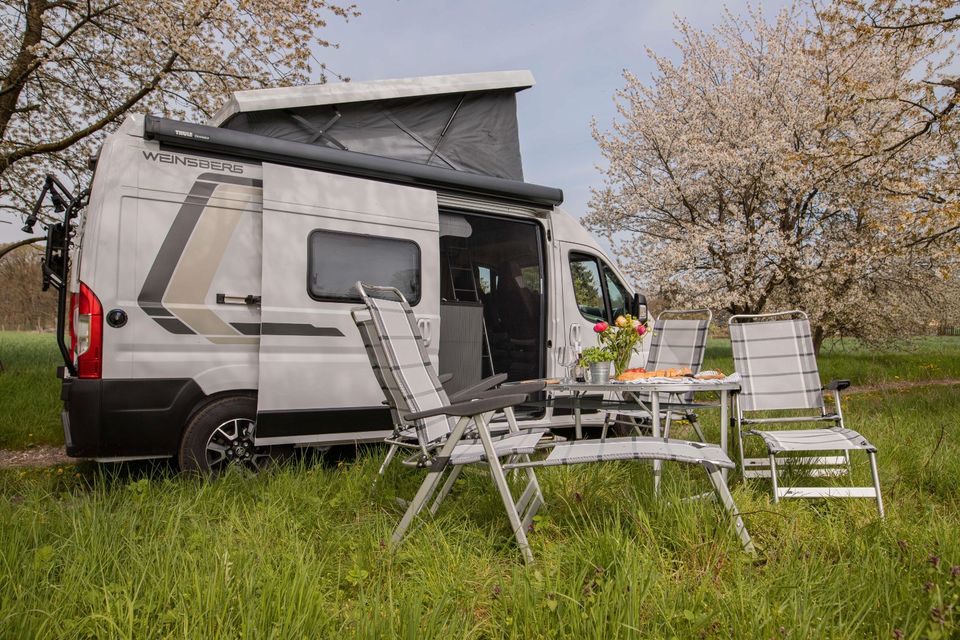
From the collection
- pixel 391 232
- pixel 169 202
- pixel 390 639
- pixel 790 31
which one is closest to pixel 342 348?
pixel 391 232

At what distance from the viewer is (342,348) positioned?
4465mm

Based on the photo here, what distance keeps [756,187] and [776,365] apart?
1011cm

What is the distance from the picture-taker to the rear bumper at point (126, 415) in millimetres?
3678

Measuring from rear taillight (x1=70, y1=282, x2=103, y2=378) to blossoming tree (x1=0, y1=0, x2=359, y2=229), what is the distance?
221 inches

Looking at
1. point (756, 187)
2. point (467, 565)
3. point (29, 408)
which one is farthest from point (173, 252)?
point (756, 187)

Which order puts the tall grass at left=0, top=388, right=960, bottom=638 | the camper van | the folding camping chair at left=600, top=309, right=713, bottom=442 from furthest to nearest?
the folding camping chair at left=600, top=309, right=713, bottom=442 → the camper van → the tall grass at left=0, top=388, right=960, bottom=638

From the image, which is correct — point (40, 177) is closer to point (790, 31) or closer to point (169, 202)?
point (169, 202)

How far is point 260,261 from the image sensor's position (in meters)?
4.22

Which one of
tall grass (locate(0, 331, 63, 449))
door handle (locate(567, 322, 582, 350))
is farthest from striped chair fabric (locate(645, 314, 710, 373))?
tall grass (locate(0, 331, 63, 449))

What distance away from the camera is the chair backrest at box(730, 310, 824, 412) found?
4.59 m

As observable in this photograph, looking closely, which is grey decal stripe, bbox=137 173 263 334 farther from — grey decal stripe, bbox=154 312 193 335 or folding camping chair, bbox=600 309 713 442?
folding camping chair, bbox=600 309 713 442

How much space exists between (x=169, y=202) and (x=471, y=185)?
2225 millimetres

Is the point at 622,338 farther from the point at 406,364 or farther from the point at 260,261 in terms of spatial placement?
the point at 260,261

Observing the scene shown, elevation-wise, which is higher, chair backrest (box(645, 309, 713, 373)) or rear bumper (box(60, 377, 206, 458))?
chair backrest (box(645, 309, 713, 373))
